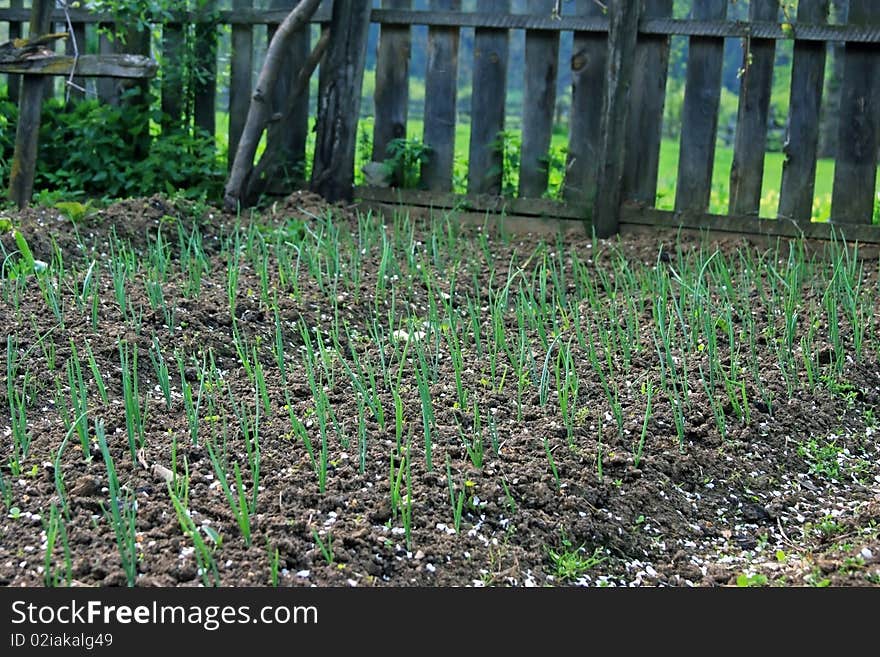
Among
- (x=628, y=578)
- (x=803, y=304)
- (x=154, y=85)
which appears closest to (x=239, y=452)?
(x=628, y=578)

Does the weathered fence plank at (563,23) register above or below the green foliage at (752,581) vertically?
above

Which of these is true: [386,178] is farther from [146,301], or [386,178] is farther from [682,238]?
[146,301]

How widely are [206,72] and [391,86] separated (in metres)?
1.15

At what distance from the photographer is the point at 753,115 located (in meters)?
5.71

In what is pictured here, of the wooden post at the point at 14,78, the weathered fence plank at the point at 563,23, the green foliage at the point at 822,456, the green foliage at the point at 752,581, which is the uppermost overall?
the weathered fence plank at the point at 563,23

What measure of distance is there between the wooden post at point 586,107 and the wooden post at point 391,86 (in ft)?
3.25

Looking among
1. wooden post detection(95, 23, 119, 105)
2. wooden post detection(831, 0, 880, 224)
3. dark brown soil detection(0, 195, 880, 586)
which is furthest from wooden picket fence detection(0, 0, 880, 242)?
dark brown soil detection(0, 195, 880, 586)

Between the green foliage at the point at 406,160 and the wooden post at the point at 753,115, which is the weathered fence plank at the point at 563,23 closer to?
the wooden post at the point at 753,115

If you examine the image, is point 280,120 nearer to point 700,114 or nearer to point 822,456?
point 700,114

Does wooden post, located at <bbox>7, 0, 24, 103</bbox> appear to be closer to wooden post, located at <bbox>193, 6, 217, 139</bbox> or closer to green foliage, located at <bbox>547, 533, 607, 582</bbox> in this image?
wooden post, located at <bbox>193, 6, 217, 139</bbox>

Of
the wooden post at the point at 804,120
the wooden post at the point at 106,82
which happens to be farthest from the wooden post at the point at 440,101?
the wooden post at the point at 106,82

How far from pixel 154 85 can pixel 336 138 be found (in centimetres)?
130

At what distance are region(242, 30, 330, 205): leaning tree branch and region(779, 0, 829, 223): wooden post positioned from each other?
8.42 feet

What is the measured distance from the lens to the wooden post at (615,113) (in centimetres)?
569
